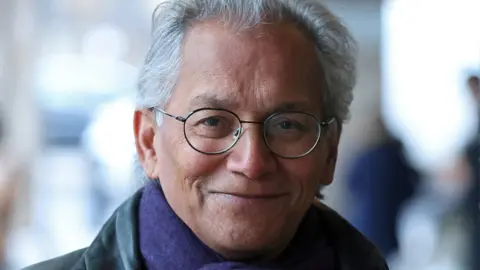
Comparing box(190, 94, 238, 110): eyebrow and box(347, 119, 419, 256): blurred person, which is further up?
box(190, 94, 238, 110): eyebrow

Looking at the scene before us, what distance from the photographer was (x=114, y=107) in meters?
5.34

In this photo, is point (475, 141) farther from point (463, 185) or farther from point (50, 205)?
point (50, 205)

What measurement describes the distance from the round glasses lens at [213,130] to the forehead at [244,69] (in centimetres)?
2

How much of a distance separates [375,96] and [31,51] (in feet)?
9.40

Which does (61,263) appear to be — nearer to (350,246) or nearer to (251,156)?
(251,156)

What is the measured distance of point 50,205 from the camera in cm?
520

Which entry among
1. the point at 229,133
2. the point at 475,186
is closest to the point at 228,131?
the point at 229,133

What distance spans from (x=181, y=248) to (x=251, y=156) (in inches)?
8.9

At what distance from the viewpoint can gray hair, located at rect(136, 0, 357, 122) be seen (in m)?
1.27

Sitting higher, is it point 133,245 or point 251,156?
point 251,156

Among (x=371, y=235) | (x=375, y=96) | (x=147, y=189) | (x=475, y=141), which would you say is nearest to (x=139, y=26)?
(x=375, y=96)

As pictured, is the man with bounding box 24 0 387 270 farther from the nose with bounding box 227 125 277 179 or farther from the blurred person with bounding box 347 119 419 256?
the blurred person with bounding box 347 119 419 256

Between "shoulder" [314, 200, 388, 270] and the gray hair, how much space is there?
0.26 meters

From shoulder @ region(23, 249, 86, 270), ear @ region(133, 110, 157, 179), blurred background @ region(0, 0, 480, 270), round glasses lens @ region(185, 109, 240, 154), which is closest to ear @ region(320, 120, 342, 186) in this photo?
round glasses lens @ region(185, 109, 240, 154)
